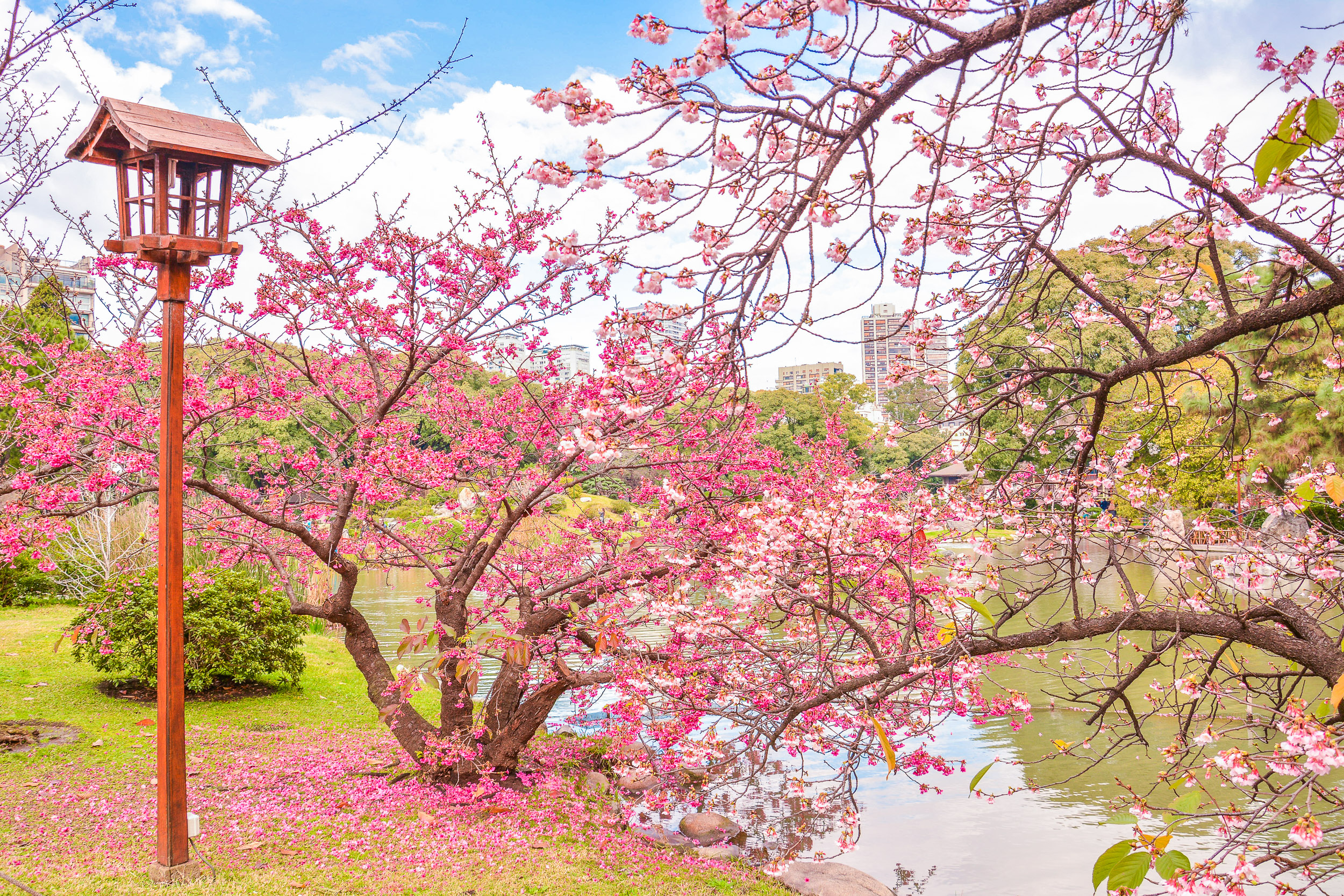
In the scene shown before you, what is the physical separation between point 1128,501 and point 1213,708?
7.29 ft

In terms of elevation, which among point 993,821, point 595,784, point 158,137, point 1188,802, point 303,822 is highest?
point 158,137

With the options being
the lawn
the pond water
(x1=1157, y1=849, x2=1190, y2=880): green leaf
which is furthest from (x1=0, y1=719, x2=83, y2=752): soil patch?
(x1=1157, y1=849, x2=1190, y2=880): green leaf

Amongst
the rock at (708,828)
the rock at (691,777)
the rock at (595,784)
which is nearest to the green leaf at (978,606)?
the rock at (691,777)

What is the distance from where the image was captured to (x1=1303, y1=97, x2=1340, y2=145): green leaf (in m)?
1.57

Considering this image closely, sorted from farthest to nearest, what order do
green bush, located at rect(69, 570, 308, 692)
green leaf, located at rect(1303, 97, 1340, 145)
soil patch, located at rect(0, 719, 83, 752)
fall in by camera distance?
green bush, located at rect(69, 570, 308, 692)
soil patch, located at rect(0, 719, 83, 752)
green leaf, located at rect(1303, 97, 1340, 145)

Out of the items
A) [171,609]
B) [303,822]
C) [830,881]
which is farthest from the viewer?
[830,881]

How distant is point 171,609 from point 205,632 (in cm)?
493

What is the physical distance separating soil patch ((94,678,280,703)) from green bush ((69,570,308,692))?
83 millimetres

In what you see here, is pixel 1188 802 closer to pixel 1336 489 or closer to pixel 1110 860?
pixel 1110 860

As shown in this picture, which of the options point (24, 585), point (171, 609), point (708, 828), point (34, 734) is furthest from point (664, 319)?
point (24, 585)

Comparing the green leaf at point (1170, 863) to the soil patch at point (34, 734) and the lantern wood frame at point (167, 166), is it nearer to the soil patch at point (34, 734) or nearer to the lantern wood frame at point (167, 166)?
the lantern wood frame at point (167, 166)

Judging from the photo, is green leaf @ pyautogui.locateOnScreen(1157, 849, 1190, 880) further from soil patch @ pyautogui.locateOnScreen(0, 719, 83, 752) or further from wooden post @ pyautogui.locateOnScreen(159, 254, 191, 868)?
soil patch @ pyautogui.locateOnScreen(0, 719, 83, 752)

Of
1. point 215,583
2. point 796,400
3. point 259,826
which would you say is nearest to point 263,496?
point 215,583

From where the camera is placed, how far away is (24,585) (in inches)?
489
